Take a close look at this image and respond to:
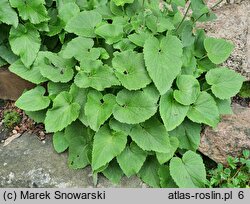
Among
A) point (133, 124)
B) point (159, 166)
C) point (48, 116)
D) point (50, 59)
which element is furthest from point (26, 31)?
point (159, 166)

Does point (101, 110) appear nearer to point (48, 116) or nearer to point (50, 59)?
point (48, 116)

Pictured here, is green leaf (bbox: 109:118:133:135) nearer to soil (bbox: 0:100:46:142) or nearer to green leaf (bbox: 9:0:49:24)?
soil (bbox: 0:100:46:142)

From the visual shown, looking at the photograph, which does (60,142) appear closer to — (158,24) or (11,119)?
(11,119)

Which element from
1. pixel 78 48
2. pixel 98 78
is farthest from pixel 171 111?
pixel 78 48

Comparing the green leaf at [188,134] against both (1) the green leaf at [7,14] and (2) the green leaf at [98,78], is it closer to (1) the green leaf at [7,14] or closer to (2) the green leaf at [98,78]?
(2) the green leaf at [98,78]

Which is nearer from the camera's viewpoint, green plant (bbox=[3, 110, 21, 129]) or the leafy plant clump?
the leafy plant clump

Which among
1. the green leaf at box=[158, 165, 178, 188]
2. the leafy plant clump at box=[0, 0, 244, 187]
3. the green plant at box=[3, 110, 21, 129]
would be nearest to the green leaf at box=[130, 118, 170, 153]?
the leafy plant clump at box=[0, 0, 244, 187]
